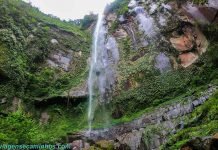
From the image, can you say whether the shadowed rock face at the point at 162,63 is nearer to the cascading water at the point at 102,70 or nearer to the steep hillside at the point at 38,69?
the cascading water at the point at 102,70

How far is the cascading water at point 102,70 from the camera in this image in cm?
2172

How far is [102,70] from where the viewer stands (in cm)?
2409

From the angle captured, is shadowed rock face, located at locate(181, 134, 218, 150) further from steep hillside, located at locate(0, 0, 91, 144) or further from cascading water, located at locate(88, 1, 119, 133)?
cascading water, located at locate(88, 1, 119, 133)

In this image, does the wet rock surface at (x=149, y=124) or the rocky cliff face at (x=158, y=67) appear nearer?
the wet rock surface at (x=149, y=124)

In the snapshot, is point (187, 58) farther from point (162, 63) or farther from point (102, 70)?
point (102, 70)

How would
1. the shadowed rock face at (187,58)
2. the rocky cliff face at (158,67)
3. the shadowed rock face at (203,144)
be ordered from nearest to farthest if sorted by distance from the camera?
the shadowed rock face at (203,144)
the rocky cliff face at (158,67)
the shadowed rock face at (187,58)

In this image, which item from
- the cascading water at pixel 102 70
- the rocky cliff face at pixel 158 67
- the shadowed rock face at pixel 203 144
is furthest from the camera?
the cascading water at pixel 102 70

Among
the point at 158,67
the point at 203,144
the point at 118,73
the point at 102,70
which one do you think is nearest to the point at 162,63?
the point at 158,67

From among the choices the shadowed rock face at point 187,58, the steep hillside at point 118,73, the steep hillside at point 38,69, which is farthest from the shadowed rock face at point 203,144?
the shadowed rock face at point 187,58

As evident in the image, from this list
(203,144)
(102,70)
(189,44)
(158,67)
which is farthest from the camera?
(102,70)

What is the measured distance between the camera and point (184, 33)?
22203 millimetres

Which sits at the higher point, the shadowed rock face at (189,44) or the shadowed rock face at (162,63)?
the shadowed rock face at (189,44)

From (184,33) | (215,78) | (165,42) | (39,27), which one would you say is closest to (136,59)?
(165,42)

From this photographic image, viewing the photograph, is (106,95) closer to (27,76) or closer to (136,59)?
(136,59)
